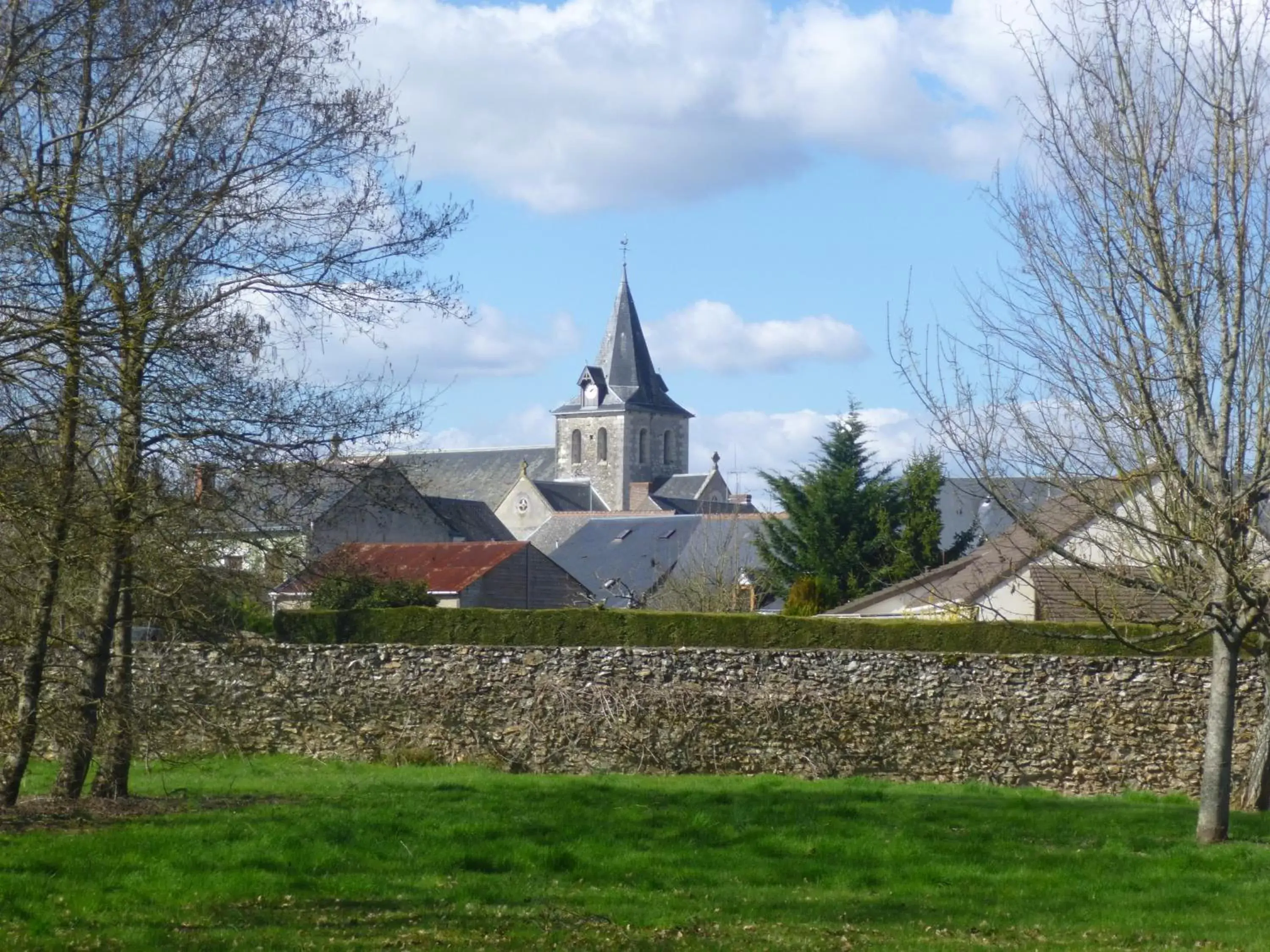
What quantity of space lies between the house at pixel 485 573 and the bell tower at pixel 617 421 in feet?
208

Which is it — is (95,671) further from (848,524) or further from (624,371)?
(624,371)

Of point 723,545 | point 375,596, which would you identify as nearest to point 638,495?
point 723,545

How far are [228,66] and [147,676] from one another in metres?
6.65

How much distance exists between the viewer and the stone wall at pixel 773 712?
17734mm

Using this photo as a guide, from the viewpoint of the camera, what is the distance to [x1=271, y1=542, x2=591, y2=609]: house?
125 feet

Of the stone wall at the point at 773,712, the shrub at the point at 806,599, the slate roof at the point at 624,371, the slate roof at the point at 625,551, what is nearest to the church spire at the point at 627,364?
the slate roof at the point at 624,371

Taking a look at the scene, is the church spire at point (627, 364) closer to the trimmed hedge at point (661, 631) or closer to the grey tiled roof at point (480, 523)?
the grey tiled roof at point (480, 523)

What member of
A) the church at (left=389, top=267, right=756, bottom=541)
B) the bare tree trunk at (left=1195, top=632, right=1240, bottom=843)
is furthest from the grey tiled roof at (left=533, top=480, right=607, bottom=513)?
the bare tree trunk at (left=1195, top=632, right=1240, bottom=843)

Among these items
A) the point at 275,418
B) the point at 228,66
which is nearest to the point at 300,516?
the point at 275,418

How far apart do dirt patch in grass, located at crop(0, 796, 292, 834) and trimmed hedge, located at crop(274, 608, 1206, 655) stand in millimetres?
8235

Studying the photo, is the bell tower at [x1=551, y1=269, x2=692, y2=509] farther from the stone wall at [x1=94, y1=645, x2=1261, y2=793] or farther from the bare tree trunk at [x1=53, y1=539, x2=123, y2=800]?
the bare tree trunk at [x1=53, y1=539, x2=123, y2=800]

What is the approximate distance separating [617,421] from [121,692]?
309 feet

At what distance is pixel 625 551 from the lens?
1848 inches

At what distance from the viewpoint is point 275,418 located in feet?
35.9
